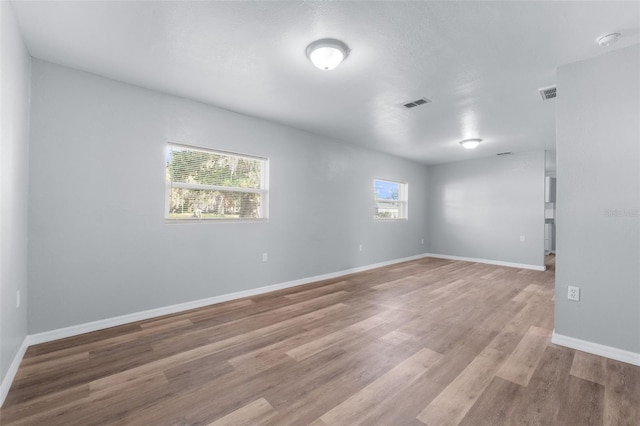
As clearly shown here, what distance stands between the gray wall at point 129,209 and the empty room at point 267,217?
0.02m

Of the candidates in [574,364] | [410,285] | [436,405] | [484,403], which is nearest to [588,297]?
[574,364]

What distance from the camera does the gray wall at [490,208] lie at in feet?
18.8

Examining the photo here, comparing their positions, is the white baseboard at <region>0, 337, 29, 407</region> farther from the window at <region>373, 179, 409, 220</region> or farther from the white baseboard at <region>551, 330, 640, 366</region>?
the window at <region>373, 179, 409, 220</region>

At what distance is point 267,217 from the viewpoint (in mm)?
3920

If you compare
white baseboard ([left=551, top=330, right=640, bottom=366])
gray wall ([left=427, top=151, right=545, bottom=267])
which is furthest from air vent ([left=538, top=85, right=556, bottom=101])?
gray wall ([left=427, top=151, right=545, bottom=267])

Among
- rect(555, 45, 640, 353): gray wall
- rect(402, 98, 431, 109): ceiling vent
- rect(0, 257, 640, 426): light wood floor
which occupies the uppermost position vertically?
rect(402, 98, 431, 109): ceiling vent

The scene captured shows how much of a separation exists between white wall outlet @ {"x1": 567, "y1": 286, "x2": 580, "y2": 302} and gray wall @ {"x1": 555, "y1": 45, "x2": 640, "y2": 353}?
0.03 m

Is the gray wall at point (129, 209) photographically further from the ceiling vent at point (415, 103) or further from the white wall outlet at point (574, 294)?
the white wall outlet at point (574, 294)

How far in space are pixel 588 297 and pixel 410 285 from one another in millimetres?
2241

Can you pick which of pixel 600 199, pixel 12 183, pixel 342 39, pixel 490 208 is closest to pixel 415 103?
pixel 342 39

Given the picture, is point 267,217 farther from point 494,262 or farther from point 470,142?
point 494,262

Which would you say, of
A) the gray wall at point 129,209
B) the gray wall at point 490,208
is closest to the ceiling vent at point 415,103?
the gray wall at point 129,209

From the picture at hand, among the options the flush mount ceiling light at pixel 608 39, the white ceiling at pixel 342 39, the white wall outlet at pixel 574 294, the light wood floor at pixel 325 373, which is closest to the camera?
the light wood floor at pixel 325 373

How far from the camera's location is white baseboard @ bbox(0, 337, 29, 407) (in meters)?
1.62
